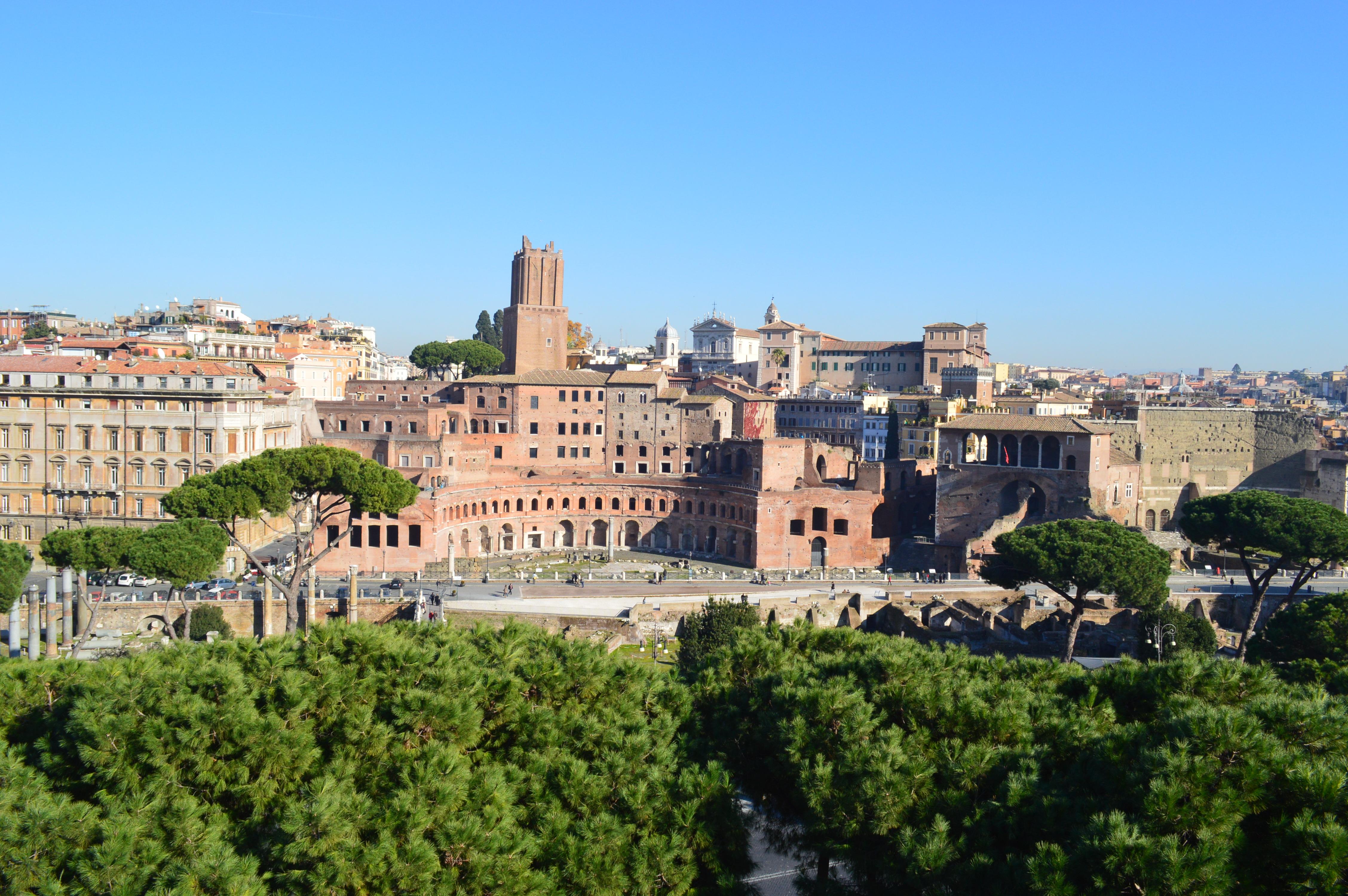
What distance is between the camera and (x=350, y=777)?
13891 millimetres

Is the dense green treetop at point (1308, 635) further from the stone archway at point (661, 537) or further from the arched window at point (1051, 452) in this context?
the stone archway at point (661, 537)

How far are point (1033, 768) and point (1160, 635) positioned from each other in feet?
87.3

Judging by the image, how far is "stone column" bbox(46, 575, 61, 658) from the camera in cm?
2980

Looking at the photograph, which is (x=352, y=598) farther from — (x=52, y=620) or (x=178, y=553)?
(x=52, y=620)

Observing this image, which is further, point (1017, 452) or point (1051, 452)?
point (1017, 452)

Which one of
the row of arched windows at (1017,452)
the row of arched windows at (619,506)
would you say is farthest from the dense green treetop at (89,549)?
the row of arched windows at (1017,452)

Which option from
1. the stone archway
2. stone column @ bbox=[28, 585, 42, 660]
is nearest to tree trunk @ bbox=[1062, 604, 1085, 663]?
the stone archway

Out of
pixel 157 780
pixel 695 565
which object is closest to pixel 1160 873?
Result: pixel 157 780

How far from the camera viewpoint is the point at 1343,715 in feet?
44.1

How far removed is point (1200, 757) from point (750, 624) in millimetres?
26296

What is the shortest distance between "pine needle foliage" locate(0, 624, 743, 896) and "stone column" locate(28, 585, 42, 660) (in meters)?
12.3

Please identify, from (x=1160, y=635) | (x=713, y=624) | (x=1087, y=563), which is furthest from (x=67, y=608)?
(x=1160, y=635)

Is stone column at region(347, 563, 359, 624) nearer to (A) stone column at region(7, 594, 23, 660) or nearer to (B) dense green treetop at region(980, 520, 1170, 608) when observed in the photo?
(A) stone column at region(7, 594, 23, 660)

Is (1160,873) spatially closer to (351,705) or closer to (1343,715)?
(1343,715)
